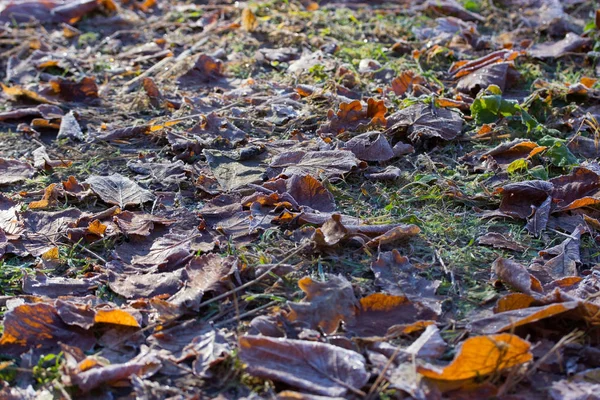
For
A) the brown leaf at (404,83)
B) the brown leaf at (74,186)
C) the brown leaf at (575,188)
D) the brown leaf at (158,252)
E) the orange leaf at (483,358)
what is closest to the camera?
the orange leaf at (483,358)

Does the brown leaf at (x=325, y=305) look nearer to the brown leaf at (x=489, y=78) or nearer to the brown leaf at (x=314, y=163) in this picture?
the brown leaf at (x=314, y=163)

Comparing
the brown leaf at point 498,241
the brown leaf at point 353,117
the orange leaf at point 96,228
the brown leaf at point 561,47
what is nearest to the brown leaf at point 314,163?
the brown leaf at point 353,117

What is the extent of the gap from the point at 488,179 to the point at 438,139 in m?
0.38

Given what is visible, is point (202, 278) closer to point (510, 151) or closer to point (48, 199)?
point (48, 199)

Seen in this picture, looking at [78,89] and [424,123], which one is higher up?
[424,123]

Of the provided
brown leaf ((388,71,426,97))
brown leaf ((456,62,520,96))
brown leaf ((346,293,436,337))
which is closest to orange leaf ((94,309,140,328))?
brown leaf ((346,293,436,337))

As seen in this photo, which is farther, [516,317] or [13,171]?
[13,171]

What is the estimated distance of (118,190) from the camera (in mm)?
2957

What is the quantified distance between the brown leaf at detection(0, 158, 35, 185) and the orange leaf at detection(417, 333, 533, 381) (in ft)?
6.87

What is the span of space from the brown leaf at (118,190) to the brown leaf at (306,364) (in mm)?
1085

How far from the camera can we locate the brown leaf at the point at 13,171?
10.3 ft

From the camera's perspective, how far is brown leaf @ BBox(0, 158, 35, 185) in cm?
313

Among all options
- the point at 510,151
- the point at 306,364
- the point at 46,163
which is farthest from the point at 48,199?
the point at 510,151

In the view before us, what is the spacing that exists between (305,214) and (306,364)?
2.61 feet
